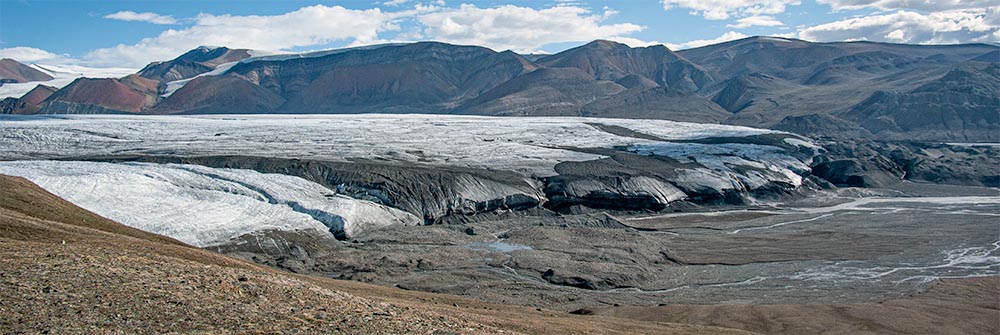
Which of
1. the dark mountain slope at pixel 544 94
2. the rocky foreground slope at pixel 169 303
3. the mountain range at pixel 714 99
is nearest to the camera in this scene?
the rocky foreground slope at pixel 169 303

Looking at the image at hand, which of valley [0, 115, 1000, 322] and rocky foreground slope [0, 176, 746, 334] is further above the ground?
rocky foreground slope [0, 176, 746, 334]

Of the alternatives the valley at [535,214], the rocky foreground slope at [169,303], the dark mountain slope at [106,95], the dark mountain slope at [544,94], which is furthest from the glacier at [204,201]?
the dark mountain slope at [106,95]

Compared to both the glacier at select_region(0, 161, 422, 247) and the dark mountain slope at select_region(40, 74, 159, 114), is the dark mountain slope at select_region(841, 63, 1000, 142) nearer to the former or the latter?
the glacier at select_region(0, 161, 422, 247)

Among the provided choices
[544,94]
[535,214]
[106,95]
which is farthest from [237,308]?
[106,95]

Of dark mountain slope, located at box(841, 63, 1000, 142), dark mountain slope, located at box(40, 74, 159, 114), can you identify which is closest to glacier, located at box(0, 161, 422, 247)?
dark mountain slope, located at box(841, 63, 1000, 142)

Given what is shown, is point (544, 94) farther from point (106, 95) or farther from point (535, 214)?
point (535, 214)

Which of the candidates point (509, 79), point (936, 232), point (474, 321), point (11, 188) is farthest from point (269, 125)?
point (509, 79)

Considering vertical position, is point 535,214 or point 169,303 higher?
point 169,303

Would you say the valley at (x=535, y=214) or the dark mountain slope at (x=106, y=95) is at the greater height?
the dark mountain slope at (x=106, y=95)

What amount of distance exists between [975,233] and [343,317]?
4259 centimetres

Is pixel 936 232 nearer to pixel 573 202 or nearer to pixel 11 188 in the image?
pixel 573 202

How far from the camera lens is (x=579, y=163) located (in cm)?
6525

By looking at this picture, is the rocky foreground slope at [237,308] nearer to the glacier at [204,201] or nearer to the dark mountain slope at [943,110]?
the glacier at [204,201]

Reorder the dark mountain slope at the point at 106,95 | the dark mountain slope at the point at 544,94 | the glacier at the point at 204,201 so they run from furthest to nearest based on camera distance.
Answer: the dark mountain slope at the point at 106,95
the dark mountain slope at the point at 544,94
the glacier at the point at 204,201
